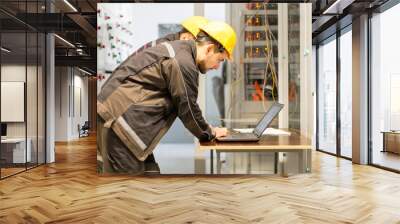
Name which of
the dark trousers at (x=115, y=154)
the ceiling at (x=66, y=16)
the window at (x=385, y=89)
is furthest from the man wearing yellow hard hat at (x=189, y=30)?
the window at (x=385, y=89)

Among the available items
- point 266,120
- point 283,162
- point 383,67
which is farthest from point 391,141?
point 266,120

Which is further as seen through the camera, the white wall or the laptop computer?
the white wall

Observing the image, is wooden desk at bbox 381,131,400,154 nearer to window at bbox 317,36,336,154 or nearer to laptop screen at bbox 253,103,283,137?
window at bbox 317,36,336,154

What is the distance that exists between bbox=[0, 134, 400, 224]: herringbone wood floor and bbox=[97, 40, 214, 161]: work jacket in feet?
7.57

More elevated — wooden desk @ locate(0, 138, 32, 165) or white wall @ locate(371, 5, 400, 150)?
white wall @ locate(371, 5, 400, 150)

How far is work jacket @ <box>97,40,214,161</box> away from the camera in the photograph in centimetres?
87

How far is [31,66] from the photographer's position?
6.05 m

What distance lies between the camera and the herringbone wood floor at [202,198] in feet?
10.6

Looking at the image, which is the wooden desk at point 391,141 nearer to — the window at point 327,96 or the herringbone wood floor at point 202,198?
the herringbone wood floor at point 202,198

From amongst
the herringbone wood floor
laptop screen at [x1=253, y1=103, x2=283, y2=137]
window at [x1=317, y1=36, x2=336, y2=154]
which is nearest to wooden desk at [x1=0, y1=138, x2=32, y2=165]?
the herringbone wood floor

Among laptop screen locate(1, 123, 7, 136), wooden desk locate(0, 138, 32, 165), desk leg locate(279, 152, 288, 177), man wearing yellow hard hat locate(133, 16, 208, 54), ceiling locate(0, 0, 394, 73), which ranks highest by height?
ceiling locate(0, 0, 394, 73)

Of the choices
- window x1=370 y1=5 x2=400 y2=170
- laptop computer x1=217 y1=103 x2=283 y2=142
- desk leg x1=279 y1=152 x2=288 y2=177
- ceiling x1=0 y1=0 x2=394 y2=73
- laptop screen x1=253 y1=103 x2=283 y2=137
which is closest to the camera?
laptop computer x1=217 y1=103 x2=283 y2=142

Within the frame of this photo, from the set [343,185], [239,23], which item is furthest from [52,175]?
[239,23]

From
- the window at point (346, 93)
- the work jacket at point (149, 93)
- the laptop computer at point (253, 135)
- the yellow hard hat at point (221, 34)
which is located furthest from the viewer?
the window at point (346, 93)
